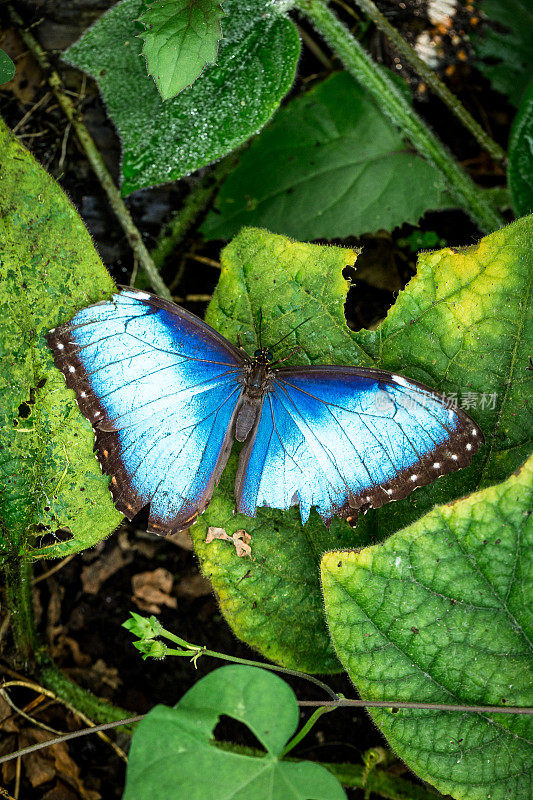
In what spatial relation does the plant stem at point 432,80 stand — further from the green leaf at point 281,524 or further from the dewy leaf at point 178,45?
the green leaf at point 281,524

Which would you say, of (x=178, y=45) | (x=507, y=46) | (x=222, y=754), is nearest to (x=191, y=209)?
(x=178, y=45)

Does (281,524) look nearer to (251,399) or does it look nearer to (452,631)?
(251,399)

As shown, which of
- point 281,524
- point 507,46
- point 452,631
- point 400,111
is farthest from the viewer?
point 507,46

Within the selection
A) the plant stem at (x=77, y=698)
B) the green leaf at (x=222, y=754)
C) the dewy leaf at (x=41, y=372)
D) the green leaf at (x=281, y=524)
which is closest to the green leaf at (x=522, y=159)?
the green leaf at (x=281, y=524)


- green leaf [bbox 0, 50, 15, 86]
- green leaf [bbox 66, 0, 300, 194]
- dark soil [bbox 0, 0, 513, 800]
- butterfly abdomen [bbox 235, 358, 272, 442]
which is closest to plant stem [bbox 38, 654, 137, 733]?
dark soil [bbox 0, 0, 513, 800]

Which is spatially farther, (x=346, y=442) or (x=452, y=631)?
(x=346, y=442)

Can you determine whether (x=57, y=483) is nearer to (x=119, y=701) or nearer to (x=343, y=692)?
(x=119, y=701)

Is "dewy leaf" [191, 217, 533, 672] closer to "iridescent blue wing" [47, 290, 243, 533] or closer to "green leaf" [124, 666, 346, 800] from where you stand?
"iridescent blue wing" [47, 290, 243, 533]

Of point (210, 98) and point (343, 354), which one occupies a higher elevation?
point (210, 98)
